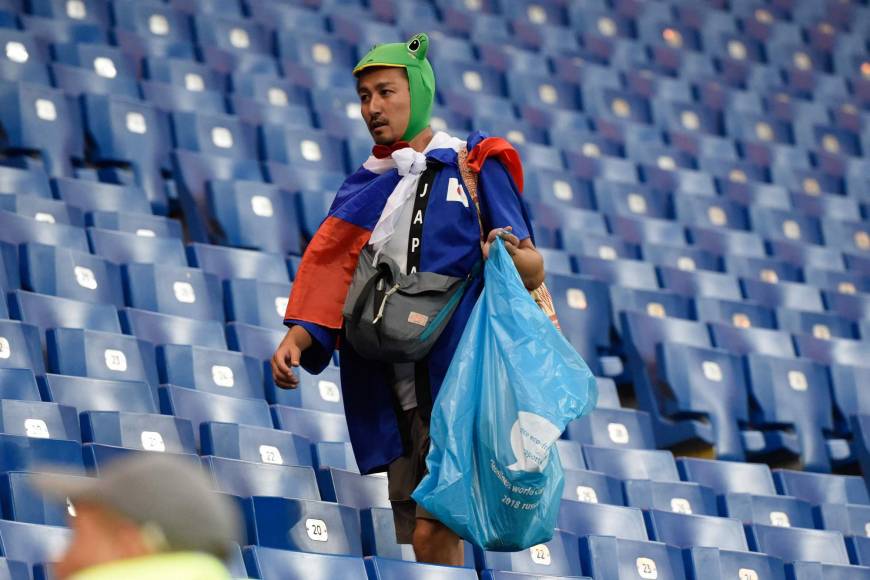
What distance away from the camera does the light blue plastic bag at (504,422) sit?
2.71m

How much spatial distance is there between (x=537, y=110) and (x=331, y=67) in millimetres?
929

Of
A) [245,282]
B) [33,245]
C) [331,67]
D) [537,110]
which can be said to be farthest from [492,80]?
[33,245]

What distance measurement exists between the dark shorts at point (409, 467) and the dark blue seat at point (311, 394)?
94 cm

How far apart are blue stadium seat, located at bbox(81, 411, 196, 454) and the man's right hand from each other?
1.36ft

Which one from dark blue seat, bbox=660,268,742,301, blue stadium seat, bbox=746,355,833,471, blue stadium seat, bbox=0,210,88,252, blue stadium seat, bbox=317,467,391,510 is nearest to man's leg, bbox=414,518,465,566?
blue stadium seat, bbox=317,467,391,510

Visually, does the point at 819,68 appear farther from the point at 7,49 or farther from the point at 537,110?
the point at 7,49

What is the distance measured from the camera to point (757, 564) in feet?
11.8

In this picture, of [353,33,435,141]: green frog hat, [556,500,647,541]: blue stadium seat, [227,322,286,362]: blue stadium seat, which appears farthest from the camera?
[227,322,286,362]: blue stadium seat

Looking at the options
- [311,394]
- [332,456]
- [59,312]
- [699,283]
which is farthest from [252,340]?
[699,283]

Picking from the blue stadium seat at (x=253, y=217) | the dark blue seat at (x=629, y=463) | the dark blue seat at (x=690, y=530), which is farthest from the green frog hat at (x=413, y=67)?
the blue stadium seat at (x=253, y=217)

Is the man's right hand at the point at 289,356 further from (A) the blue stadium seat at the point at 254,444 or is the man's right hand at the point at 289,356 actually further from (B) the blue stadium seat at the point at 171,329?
(B) the blue stadium seat at the point at 171,329

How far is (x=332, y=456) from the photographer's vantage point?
3.53m

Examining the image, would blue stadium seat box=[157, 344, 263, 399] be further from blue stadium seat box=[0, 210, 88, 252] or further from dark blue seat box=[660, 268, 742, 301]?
dark blue seat box=[660, 268, 742, 301]

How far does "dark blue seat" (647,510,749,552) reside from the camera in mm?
3734
